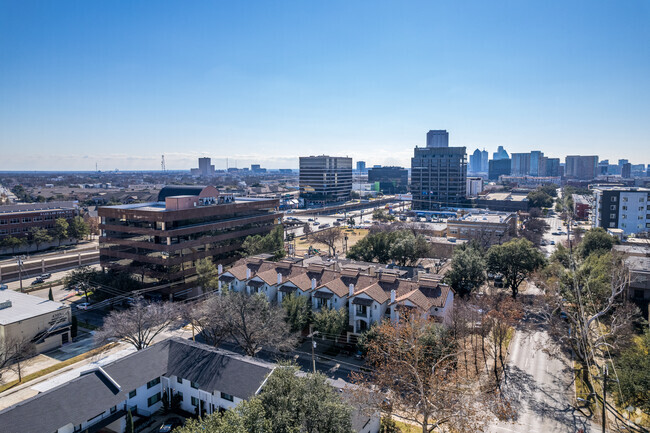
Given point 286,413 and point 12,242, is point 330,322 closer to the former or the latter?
point 286,413

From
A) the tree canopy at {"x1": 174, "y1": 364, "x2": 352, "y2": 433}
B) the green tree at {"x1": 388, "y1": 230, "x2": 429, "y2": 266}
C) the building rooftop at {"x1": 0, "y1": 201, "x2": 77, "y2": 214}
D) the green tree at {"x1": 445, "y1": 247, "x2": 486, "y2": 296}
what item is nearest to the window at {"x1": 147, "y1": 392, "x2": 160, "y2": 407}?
the tree canopy at {"x1": 174, "y1": 364, "x2": 352, "y2": 433}

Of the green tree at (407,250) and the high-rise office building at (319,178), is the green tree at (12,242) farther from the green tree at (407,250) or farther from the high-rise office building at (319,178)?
the high-rise office building at (319,178)

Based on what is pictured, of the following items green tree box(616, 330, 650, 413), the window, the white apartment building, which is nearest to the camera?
Result: green tree box(616, 330, 650, 413)

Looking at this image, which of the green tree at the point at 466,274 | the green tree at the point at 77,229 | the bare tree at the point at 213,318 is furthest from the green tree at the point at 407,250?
the green tree at the point at 77,229

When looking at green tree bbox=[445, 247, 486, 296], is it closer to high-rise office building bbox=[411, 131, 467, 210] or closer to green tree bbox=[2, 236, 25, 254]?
green tree bbox=[2, 236, 25, 254]

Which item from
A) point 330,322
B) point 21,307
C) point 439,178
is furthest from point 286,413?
point 439,178

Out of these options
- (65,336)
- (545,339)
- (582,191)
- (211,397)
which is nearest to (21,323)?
(65,336)
